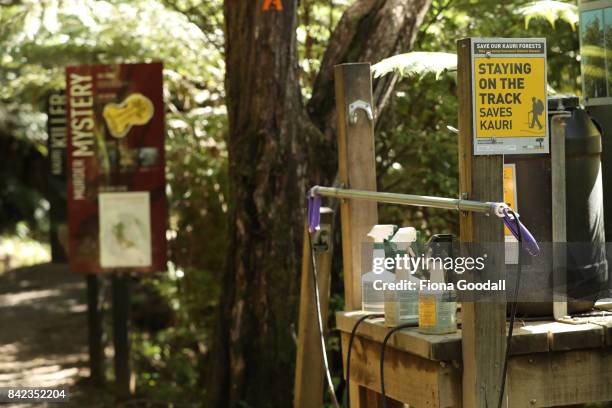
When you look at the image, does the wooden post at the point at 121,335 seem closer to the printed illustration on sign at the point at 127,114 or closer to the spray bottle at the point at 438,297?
the printed illustration on sign at the point at 127,114

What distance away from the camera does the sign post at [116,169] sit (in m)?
7.67

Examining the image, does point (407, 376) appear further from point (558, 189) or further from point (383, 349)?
point (558, 189)

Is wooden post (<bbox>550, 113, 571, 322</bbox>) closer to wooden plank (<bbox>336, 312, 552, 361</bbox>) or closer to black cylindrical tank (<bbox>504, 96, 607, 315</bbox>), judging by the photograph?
black cylindrical tank (<bbox>504, 96, 607, 315</bbox>)

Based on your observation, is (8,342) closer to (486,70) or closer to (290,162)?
(290,162)

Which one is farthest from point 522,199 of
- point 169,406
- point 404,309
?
A: point 169,406

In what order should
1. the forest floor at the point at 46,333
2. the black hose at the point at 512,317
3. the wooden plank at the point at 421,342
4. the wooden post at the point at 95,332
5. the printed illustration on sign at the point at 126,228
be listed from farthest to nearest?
the forest floor at the point at 46,333, the wooden post at the point at 95,332, the printed illustration on sign at the point at 126,228, the wooden plank at the point at 421,342, the black hose at the point at 512,317

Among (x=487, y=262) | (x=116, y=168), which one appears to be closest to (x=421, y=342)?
(x=487, y=262)

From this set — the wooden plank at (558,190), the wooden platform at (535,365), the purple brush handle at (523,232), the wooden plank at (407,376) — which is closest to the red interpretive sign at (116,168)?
the wooden plank at (407,376)

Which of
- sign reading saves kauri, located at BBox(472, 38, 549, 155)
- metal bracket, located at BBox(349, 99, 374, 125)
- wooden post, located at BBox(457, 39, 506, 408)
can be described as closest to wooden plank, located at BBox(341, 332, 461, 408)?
wooden post, located at BBox(457, 39, 506, 408)

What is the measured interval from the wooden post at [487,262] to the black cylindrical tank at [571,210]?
1.37 ft

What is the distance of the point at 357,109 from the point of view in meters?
4.60

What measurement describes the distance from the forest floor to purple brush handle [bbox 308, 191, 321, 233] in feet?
13.6

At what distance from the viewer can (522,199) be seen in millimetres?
3805

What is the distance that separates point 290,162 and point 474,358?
3.12 m
